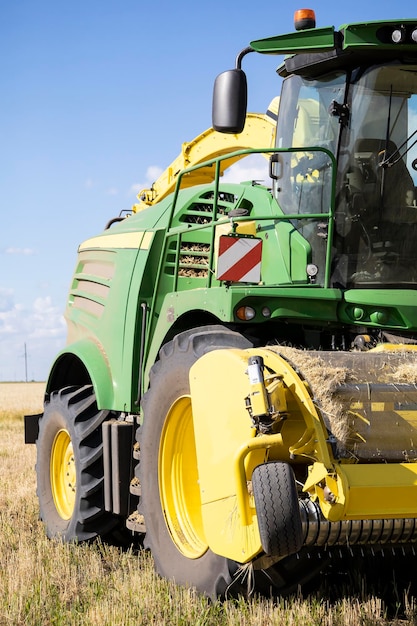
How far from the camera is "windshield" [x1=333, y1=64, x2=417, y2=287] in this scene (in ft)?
15.2

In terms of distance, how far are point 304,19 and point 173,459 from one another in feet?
8.39

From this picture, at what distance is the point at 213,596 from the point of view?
402cm

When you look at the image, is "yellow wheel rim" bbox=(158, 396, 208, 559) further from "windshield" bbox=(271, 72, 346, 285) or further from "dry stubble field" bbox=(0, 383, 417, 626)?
"windshield" bbox=(271, 72, 346, 285)

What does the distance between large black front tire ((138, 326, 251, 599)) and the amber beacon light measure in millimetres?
1807

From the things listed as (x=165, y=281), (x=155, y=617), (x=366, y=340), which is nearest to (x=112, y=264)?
(x=165, y=281)

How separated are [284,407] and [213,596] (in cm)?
111

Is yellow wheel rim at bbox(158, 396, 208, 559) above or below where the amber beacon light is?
below

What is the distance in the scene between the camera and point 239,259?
454 centimetres

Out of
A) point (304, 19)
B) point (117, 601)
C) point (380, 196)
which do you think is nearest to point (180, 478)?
point (117, 601)

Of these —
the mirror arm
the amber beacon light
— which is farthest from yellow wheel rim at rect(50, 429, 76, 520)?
the amber beacon light

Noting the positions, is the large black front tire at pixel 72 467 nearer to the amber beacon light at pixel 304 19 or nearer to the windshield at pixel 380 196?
the windshield at pixel 380 196

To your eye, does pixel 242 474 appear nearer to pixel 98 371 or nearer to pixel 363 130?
pixel 363 130

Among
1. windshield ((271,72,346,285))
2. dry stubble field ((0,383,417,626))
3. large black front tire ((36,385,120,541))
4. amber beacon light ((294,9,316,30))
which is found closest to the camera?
dry stubble field ((0,383,417,626))

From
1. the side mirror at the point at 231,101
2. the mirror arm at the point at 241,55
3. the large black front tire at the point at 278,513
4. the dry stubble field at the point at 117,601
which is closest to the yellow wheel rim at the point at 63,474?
the dry stubble field at the point at 117,601
